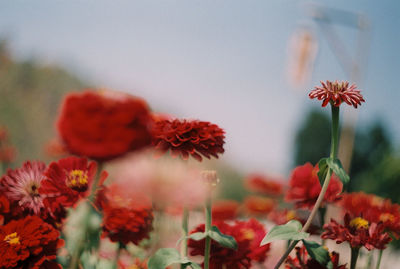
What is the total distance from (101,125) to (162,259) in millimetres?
259

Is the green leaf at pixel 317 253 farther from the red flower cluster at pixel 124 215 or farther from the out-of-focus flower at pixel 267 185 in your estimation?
the out-of-focus flower at pixel 267 185

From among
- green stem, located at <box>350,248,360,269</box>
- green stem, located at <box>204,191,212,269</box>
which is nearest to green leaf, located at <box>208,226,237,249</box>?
green stem, located at <box>204,191,212,269</box>

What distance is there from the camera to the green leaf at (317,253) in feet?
1.98

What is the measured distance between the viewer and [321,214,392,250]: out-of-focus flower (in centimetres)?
64

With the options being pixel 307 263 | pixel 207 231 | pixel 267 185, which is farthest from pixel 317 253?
pixel 267 185

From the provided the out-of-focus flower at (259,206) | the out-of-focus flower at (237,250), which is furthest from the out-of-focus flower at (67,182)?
the out-of-focus flower at (259,206)

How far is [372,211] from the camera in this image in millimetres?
737

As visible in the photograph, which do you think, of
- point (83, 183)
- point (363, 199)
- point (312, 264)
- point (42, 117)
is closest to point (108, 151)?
A: point (83, 183)

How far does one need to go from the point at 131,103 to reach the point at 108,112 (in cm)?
3

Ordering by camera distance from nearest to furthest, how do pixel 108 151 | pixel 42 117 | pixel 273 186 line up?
pixel 108 151
pixel 273 186
pixel 42 117

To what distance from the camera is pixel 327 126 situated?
10.2 meters

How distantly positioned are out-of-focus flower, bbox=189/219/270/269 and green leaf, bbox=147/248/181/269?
12 cm

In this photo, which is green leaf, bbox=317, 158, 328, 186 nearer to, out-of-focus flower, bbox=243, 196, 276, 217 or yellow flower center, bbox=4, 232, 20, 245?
yellow flower center, bbox=4, 232, 20, 245

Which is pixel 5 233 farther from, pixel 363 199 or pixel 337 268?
pixel 363 199
